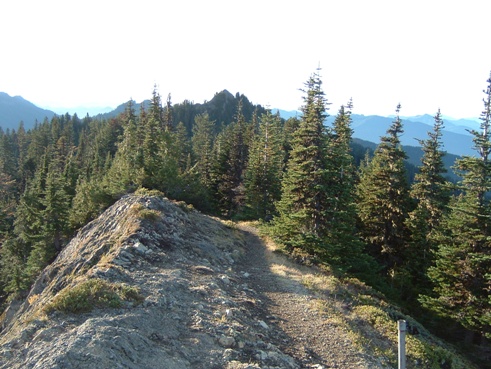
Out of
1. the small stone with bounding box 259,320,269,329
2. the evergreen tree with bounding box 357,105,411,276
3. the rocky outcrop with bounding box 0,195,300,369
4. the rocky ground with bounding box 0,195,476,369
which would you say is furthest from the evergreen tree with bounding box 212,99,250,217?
the small stone with bounding box 259,320,269,329

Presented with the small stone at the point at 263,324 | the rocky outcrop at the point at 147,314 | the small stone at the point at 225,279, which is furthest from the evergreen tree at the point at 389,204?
the small stone at the point at 263,324

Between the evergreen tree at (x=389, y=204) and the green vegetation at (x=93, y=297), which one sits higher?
the evergreen tree at (x=389, y=204)

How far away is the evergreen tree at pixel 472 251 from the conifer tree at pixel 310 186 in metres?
7.31

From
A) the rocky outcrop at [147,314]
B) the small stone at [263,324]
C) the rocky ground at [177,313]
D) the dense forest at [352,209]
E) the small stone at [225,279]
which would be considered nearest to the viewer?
the rocky outcrop at [147,314]

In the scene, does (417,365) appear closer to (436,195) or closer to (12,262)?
(436,195)

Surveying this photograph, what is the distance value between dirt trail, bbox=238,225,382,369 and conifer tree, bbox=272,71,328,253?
86.7 inches

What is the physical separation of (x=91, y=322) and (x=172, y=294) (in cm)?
344

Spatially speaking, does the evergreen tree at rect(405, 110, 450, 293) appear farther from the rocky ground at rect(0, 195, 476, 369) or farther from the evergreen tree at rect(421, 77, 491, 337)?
the rocky ground at rect(0, 195, 476, 369)

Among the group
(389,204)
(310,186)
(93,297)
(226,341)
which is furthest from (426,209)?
(93,297)

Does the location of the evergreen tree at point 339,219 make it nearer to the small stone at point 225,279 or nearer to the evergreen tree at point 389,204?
the evergreen tree at point 389,204

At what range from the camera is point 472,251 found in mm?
20422

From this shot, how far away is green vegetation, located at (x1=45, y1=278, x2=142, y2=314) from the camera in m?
10.0

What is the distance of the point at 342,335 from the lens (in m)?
12.8

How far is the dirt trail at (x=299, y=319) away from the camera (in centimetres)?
1131
